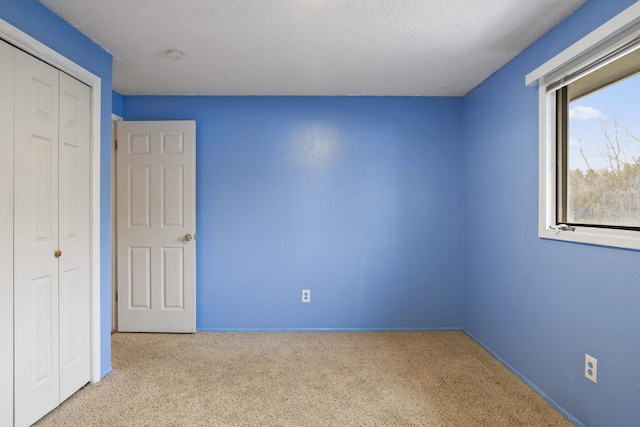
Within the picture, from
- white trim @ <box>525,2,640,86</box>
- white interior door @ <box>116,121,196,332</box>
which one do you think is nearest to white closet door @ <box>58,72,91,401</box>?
white interior door @ <box>116,121,196,332</box>

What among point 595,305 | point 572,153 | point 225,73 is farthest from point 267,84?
point 595,305

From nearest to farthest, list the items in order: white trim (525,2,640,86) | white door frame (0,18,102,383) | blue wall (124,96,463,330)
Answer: white trim (525,2,640,86)
white door frame (0,18,102,383)
blue wall (124,96,463,330)

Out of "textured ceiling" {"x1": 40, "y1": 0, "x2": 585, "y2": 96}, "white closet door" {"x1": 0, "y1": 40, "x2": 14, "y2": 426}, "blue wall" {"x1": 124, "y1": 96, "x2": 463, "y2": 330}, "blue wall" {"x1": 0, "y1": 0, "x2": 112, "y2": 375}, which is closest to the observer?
"white closet door" {"x1": 0, "y1": 40, "x2": 14, "y2": 426}

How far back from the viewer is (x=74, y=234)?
6.98ft

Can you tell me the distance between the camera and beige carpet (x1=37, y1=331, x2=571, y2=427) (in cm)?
195

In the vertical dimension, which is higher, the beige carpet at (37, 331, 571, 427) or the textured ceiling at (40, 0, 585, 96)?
the textured ceiling at (40, 0, 585, 96)

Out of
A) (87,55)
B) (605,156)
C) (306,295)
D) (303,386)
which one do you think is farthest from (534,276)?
(87,55)

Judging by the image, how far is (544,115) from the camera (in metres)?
2.14

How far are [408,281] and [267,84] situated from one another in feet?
7.58

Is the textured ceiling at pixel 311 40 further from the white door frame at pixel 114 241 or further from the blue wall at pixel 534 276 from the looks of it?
the white door frame at pixel 114 241

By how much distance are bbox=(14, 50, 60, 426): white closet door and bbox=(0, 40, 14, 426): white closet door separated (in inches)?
1.3

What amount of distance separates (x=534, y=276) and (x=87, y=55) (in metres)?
3.31

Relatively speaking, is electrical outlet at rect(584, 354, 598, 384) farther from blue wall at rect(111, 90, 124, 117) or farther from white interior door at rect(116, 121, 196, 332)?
blue wall at rect(111, 90, 124, 117)

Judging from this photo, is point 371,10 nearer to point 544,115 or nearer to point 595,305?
point 544,115
